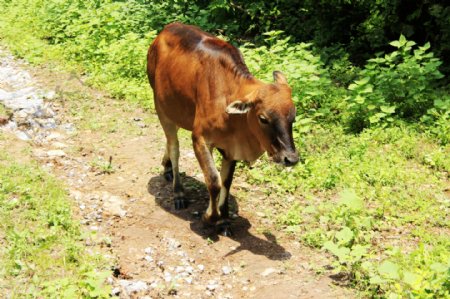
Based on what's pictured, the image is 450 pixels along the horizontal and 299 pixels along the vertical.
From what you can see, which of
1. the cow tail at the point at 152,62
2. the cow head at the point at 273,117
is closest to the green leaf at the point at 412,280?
the cow head at the point at 273,117

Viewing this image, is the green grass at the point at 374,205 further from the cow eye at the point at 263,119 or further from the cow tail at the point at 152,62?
the cow tail at the point at 152,62

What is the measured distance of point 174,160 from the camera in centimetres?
673

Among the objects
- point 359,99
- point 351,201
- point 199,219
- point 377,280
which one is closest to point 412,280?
point 377,280

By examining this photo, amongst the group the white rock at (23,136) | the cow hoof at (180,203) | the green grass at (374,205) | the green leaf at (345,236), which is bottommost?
Answer: the white rock at (23,136)

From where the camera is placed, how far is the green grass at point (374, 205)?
16.1 feet

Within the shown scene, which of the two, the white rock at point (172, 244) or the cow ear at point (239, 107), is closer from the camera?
the cow ear at point (239, 107)

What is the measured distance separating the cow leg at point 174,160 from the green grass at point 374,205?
3.25 ft

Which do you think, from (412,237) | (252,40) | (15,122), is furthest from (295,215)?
(252,40)

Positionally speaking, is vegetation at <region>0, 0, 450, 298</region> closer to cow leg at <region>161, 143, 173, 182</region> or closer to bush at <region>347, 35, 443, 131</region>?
bush at <region>347, 35, 443, 131</region>

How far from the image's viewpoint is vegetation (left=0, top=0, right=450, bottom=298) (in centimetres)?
560

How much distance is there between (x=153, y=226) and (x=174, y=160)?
936mm

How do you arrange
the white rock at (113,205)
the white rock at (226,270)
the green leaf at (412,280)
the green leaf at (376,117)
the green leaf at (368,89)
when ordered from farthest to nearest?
the green leaf at (368,89) < the green leaf at (376,117) < the white rock at (113,205) < the white rock at (226,270) < the green leaf at (412,280)

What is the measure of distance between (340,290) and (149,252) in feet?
6.19

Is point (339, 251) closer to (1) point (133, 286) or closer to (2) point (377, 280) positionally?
(2) point (377, 280)
